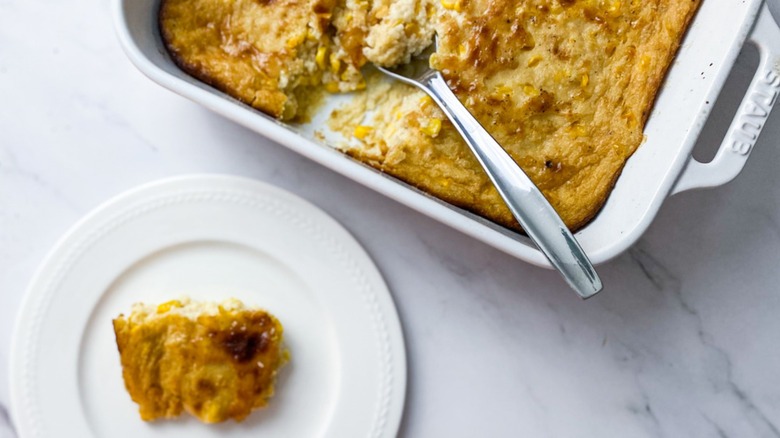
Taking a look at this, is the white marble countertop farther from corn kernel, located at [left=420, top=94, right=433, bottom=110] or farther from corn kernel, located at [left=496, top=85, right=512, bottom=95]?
corn kernel, located at [left=496, top=85, right=512, bottom=95]

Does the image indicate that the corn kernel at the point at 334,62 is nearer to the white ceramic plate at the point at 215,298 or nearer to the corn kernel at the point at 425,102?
the corn kernel at the point at 425,102

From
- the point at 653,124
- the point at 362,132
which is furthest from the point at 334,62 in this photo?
the point at 653,124

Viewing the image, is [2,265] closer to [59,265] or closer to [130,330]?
[59,265]

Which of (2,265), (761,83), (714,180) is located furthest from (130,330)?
(761,83)

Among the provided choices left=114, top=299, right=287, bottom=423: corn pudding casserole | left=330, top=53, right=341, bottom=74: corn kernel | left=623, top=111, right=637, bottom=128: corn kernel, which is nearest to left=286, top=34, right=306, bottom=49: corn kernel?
left=330, top=53, right=341, bottom=74: corn kernel

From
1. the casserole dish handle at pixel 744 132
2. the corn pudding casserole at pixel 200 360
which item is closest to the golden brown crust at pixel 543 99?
the casserole dish handle at pixel 744 132

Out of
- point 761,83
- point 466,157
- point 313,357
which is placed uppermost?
point 761,83

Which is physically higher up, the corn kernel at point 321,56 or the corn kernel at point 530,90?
the corn kernel at point 530,90

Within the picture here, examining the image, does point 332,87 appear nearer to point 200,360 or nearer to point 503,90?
point 503,90
